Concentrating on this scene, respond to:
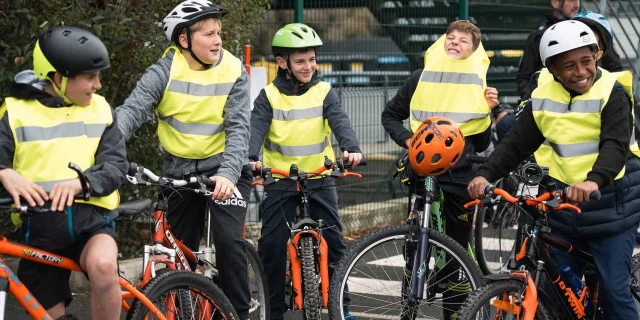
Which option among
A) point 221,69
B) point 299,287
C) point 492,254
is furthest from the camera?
point 492,254

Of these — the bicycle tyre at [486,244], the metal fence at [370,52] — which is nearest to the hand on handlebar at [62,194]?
the bicycle tyre at [486,244]

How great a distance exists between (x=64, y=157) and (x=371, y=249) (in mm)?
1916

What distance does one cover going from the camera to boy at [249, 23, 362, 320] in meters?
6.87

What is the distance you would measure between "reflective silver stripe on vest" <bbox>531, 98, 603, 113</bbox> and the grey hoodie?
1512 millimetres

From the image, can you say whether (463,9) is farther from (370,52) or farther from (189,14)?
(189,14)

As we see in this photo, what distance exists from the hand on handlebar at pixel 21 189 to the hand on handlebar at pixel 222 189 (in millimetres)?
1147

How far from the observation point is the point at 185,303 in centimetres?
527

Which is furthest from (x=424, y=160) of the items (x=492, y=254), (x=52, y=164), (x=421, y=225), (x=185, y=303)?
(x=492, y=254)

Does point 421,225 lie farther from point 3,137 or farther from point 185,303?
point 3,137

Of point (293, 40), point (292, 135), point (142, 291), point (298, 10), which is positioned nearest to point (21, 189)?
point (142, 291)

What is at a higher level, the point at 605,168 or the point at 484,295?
the point at 605,168

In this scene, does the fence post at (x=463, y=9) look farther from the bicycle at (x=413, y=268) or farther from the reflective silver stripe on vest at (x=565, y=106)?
the reflective silver stripe on vest at (x=565, y=106)

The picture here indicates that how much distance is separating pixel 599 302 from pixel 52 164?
9.14ft

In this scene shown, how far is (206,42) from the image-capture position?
6.07 metres
